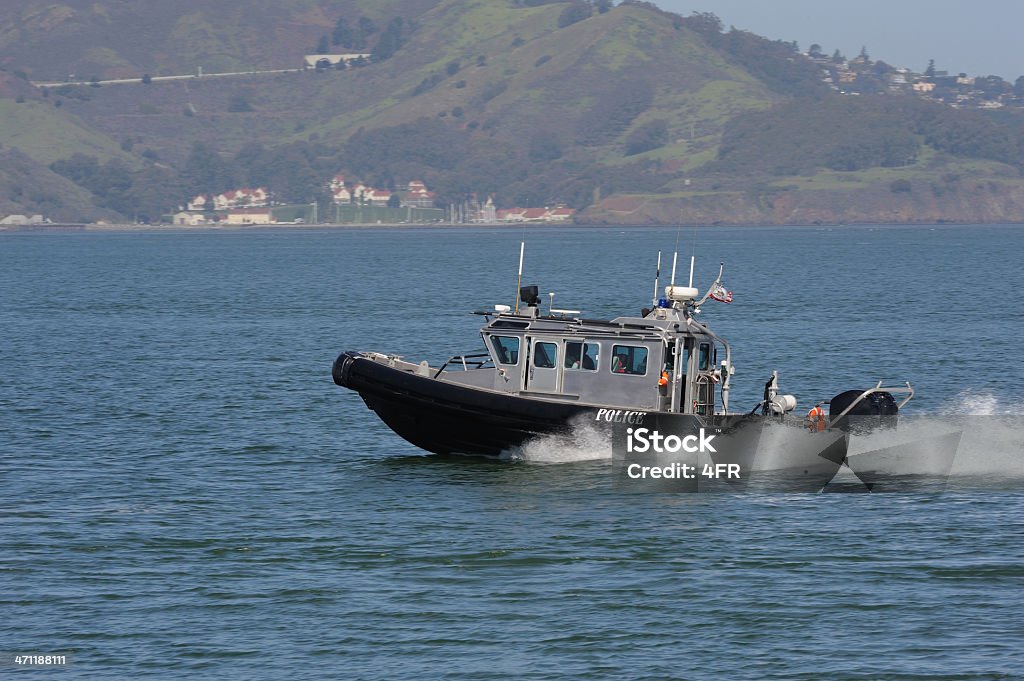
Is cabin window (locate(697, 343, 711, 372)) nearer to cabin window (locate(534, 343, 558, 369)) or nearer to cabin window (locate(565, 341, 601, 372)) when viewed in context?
cabin window (locate(565, 341, 601, 372))

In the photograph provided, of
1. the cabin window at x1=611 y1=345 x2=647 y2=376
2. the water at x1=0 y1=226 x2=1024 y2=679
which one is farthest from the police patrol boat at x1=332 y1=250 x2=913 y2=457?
the water at x1=0 y1=226 x2=1024 y2=679

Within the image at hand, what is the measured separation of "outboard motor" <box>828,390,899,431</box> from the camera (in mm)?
27031

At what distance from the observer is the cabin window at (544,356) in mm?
28969

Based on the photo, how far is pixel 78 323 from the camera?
72688 mm

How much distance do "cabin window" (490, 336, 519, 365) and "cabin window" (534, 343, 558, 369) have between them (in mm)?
386

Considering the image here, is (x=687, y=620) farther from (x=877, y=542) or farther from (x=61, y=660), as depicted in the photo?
(x=61, y=660)

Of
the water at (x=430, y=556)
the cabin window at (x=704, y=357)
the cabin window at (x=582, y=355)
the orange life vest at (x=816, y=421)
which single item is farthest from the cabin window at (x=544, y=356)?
the orange life vest at (x=816, y=421)

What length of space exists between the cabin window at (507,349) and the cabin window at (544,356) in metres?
0.39

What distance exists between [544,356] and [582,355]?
0.77 m

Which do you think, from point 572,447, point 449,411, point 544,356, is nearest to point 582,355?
point 544,356

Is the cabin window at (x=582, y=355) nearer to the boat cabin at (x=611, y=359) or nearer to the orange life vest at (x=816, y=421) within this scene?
the boat cabin at (x=611, y=359)

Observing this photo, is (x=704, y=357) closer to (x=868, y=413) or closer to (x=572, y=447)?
(x=572, y=447)

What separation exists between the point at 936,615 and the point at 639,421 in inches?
324

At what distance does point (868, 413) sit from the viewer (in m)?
27.2
